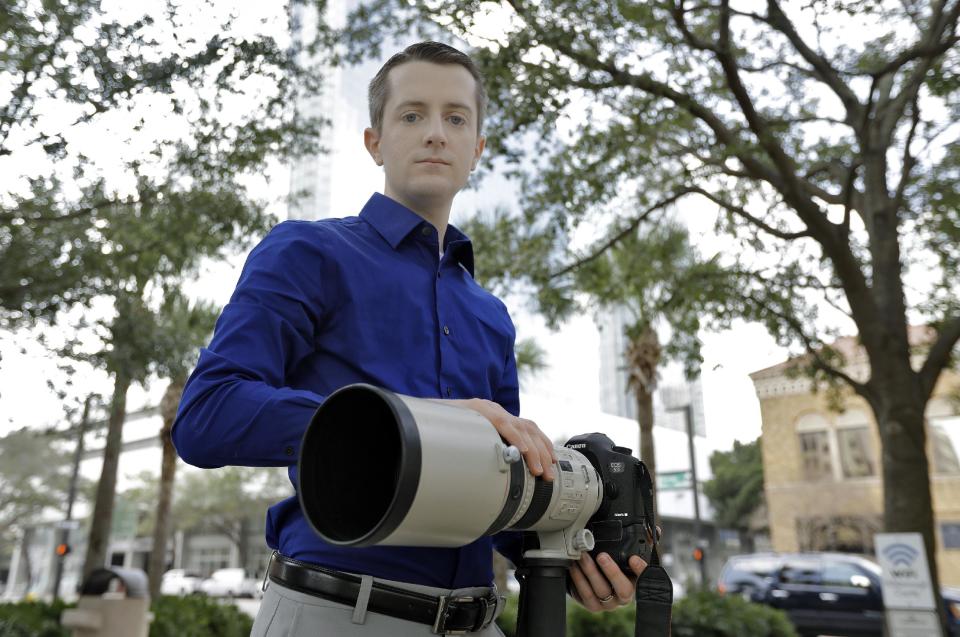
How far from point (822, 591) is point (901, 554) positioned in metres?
9.73

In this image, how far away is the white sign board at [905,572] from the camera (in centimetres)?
743

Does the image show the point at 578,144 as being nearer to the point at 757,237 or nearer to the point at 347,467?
the point at 757,237

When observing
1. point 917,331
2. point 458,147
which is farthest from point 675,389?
point 458,147

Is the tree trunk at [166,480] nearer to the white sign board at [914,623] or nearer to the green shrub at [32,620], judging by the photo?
the green shrub at [32,620]

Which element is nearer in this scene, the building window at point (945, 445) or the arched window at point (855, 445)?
the building window at point (945, 445)

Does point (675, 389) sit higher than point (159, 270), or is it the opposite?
point (675, 389)

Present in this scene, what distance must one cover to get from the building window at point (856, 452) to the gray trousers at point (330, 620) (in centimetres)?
3603

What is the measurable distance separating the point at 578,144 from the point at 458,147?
742 cm

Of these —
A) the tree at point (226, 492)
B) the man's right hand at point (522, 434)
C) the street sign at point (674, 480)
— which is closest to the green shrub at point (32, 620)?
the man's right hand at point (522, 434)

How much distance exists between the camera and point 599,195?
8.84 meters

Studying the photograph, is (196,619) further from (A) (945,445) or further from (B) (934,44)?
(A) (945,445)

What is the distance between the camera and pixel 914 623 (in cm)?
745

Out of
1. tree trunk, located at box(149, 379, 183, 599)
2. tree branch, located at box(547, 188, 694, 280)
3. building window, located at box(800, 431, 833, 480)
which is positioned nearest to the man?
tree branch, located at box(547, 188, 694, 280)

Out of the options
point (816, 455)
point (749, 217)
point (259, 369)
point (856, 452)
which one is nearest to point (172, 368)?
point (749, 217)
